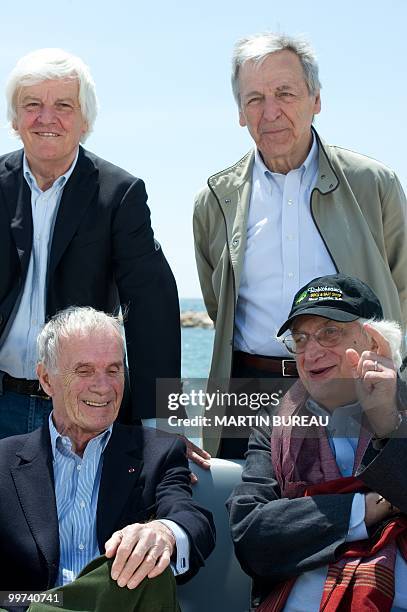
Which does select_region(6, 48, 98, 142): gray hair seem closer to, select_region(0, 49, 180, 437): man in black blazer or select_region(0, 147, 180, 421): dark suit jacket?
select_region(0, 49, 180, 437): man in black blazer

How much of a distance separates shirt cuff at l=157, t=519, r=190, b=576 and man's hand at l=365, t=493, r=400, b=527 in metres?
0.55

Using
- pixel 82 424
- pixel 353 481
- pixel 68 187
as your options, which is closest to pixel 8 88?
pixel 68 187

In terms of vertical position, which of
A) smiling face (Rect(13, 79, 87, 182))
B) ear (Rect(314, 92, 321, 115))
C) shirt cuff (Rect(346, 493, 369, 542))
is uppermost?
ear (Rect(314, 92, 321, 115))

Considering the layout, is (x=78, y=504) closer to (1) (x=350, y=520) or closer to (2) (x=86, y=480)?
Answer: (2) (x=86, y=480)

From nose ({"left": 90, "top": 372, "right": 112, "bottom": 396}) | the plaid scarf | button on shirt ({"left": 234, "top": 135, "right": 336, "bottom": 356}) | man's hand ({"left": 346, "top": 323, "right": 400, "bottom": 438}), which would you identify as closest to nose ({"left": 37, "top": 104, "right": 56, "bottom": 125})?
button on shirt ({"left": 234, "top": 135, "right": 336, "bottom": 356})

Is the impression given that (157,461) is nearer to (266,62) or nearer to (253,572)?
(253,572)

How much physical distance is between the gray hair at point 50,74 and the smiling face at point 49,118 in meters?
0.02

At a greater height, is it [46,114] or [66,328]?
[46,114]

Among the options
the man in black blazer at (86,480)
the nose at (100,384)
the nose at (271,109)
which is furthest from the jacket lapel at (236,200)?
the nose at (100,384)

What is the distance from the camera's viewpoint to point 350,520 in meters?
3.13

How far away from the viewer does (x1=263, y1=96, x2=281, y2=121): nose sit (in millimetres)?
4230

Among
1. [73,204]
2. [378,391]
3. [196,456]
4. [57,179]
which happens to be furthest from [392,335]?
[57,179]

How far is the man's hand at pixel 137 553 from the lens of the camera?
297cm

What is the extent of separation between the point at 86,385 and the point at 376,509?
1.04 metres
